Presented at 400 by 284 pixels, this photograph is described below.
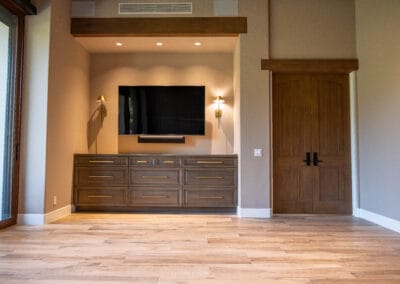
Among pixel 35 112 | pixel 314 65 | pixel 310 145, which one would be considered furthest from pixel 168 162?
pixel 314 65

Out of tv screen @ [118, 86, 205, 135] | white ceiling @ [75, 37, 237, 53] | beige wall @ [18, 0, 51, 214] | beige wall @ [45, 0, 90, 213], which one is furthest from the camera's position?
tv screen @ [118, 86, 205, 135]

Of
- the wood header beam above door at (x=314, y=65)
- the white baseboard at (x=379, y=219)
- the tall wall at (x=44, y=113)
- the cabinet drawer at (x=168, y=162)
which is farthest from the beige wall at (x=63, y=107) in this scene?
the white baseboard at (x=379, y=219)

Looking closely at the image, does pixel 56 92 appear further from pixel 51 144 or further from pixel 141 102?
pixel 141 102

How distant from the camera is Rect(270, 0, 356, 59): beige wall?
5027 millimetres

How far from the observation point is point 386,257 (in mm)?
2912

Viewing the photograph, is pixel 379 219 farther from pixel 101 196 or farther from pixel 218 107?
pixel 101 196

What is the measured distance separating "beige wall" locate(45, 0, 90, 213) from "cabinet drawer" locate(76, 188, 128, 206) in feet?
0.61

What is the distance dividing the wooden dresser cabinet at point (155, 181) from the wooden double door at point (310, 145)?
86 cm

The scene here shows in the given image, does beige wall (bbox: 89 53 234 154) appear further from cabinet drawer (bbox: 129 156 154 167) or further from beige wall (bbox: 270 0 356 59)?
beige wall (bbox: 270 0 356 59)

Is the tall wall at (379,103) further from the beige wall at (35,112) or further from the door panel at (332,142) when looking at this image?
the beige wall at (35,112)

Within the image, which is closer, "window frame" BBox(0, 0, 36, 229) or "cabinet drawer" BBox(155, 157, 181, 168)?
"window frame" BBox(0, 0, 36, 229)

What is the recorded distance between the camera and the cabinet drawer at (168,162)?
5.11m

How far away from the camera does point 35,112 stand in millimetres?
4262

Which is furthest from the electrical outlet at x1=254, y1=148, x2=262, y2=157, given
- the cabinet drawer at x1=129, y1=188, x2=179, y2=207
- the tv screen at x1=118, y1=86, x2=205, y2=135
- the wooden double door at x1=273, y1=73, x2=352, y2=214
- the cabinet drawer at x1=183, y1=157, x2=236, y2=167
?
the cabinet drawer at x1=129, y1=188, x2=179, y2=207
